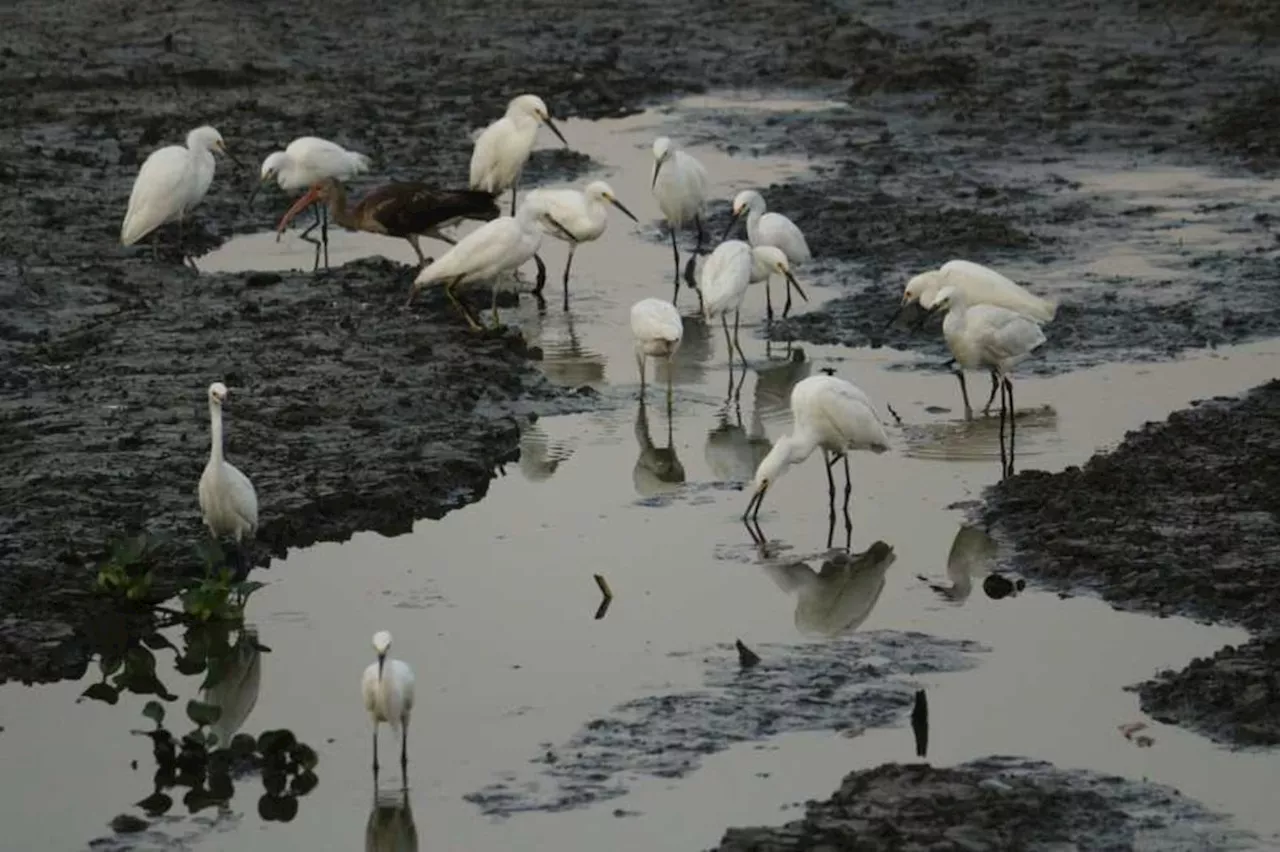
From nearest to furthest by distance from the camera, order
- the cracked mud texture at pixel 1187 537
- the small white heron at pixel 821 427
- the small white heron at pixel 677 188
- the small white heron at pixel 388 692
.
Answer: the small white heron at pixel 388 692, the cracked mud texture at pixel 1187 537, the small white heron at pixel 821 427, the small white heron at pixel 677 188

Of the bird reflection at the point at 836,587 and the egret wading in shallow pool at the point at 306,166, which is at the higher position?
the egret wading in shallow pool at the point at 306,166

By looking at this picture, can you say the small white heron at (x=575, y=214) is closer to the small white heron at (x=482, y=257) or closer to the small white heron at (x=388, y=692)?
the small white heron at (x=482, y=257)

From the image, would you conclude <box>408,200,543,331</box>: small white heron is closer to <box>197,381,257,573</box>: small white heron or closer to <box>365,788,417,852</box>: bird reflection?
<box>197,381,257,573</box>: small white heron

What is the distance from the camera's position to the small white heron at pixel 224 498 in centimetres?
1058

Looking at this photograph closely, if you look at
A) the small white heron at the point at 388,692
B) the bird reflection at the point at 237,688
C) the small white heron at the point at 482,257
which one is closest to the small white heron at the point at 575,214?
the small white heron at the point at 482,257

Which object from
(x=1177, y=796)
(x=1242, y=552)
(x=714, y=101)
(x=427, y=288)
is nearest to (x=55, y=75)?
(x=714, y=101)

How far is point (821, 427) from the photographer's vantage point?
1188 cm

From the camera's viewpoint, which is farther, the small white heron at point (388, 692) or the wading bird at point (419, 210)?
the wading bird at point (419, 210)

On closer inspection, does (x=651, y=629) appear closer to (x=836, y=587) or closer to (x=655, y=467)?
(x=836, y=587)

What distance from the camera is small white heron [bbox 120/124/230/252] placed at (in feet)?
55.2

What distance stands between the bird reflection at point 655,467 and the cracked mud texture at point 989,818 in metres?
4.24

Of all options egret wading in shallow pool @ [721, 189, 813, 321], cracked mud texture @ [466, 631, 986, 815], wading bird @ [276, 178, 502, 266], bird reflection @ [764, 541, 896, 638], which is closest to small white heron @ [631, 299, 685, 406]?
egret wading in shallow pool @ [721, 189, 813, 321]

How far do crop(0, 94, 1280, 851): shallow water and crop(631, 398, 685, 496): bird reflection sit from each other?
24 millimetres

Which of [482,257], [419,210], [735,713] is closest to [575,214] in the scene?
[419,210]
